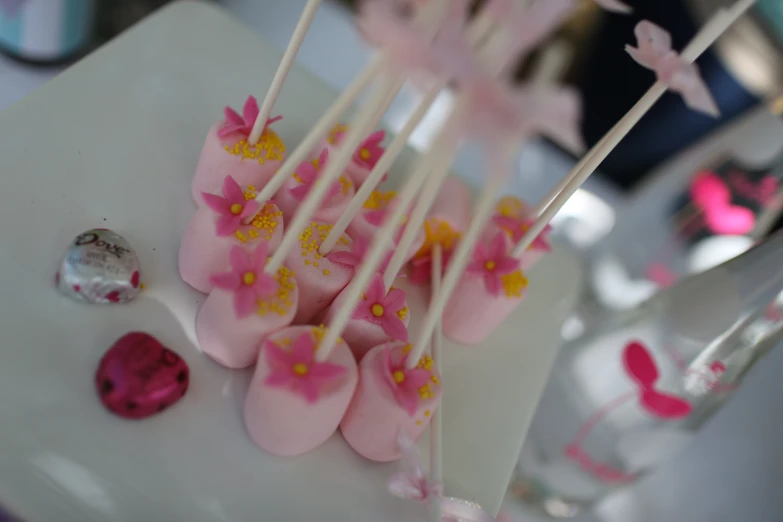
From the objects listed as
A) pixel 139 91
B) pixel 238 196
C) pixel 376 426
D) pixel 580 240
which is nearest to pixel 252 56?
pixel 139 91

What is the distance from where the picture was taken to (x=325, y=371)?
31 centimetres

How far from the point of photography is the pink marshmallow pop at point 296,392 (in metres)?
0.31

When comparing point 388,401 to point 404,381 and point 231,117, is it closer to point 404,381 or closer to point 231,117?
point 404,381

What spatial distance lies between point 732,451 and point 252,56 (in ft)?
2.03

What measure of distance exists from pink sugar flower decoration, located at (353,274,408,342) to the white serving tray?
7 centimetres

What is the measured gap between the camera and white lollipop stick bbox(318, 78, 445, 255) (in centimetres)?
30

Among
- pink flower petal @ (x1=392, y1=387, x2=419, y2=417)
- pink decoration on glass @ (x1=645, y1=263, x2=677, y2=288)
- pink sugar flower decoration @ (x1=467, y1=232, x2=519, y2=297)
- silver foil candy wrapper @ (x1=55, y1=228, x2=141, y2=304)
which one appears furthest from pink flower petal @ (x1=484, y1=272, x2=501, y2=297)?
pink decoration on glass @ (x1=645, y1=263, x2=677, y2=288)

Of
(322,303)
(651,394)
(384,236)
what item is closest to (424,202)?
(384,236)

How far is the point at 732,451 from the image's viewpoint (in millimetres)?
664

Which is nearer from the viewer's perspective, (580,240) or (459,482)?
(459,482)

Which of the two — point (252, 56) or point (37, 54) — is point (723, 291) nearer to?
point (252, 56)

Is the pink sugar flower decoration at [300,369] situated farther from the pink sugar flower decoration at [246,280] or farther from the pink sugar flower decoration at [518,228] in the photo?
the pink sugar flower decoration at [518,228]

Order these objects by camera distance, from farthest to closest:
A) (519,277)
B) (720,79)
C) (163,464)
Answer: (720,79) → (519,277) → (163,464)

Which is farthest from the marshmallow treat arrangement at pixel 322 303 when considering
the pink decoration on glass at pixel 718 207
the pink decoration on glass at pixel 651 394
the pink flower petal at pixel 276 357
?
the pink decoration on glass at pixel 718 207
